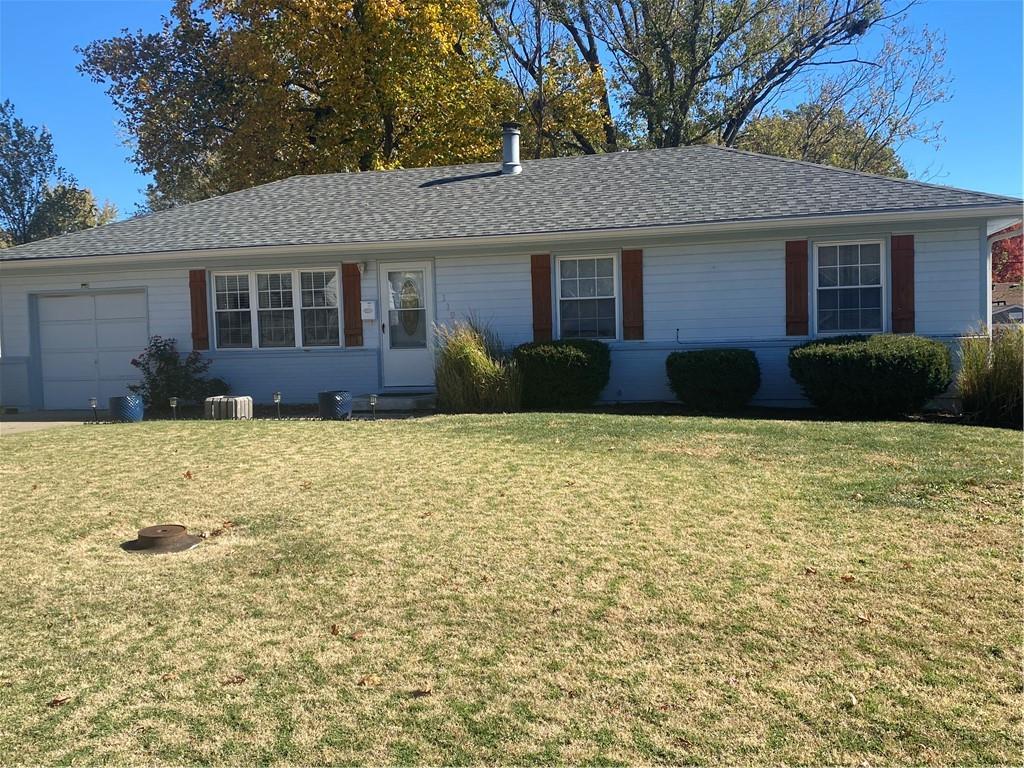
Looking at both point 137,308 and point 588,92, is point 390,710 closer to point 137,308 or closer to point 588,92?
point 137,308

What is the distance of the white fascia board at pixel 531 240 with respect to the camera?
38.1ft

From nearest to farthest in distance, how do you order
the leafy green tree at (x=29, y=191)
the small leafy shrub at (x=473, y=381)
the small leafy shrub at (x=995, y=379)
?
the small leafy shrub at (x=995, y=379), the small leafy shrub at (x=473, y=381), the leafy green tree at (x=29, y=191)

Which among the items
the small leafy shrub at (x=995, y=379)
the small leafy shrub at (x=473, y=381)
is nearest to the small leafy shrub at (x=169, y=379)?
the small leafy shrub at (x=473, y=381)

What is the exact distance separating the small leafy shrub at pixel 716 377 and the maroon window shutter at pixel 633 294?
1204 millimetres

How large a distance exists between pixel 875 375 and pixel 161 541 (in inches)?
353

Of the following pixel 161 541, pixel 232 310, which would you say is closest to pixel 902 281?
pixel 161 541

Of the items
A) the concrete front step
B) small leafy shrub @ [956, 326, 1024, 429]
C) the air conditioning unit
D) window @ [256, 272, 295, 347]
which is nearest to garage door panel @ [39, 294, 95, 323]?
window @ [256, 272, 295, 347]

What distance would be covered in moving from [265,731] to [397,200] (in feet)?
44.5

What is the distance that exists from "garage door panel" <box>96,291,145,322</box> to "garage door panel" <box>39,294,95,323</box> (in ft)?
0.60

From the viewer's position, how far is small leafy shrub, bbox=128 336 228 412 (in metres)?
13.9

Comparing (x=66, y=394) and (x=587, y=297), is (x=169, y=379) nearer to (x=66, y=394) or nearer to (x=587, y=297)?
(x=66, y=394)

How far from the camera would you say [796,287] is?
12.6 meters

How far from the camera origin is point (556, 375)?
1242cm

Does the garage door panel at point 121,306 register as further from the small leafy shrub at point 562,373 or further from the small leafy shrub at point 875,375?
the small leafy shrub at point 875,375
